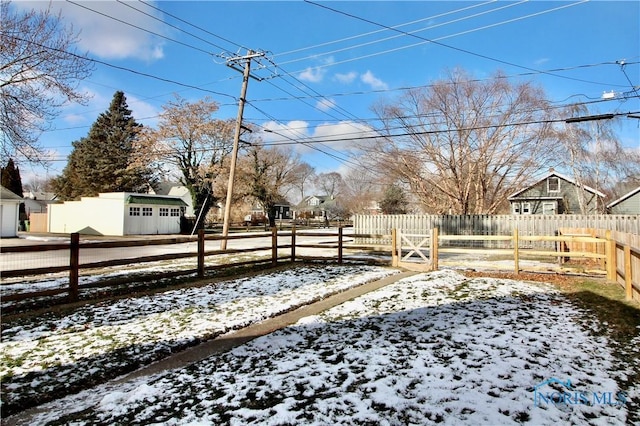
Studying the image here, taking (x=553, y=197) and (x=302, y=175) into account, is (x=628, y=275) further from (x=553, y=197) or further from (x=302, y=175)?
(x=302, y=175)

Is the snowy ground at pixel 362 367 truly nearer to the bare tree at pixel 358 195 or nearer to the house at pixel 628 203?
the house at pixel 628 203

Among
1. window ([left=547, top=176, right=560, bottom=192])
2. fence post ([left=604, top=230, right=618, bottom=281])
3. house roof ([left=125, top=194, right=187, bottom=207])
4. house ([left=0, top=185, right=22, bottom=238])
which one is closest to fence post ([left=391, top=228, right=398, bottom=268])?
fence post ([left=604, top=230, right=618, bottom=281])

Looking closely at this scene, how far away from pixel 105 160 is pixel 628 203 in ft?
164

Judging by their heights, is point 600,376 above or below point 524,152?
below

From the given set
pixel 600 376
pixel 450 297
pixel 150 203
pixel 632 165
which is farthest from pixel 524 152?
pixel 150 203

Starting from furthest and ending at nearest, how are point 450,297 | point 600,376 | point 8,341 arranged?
point 450,297
point 8,341
point 600,376

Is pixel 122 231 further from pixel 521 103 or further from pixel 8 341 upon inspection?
pixel 521 103

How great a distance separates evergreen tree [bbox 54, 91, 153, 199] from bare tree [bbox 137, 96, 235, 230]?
10.0 meters

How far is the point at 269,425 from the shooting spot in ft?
8.65

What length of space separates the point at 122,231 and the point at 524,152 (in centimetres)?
2930

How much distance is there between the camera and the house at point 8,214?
24.3 m

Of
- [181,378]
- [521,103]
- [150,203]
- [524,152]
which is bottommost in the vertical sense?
[181,378]

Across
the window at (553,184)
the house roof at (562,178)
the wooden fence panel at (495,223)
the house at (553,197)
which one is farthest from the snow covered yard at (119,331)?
the window at (553,184)

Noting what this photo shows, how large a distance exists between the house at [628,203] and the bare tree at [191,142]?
105 ft
